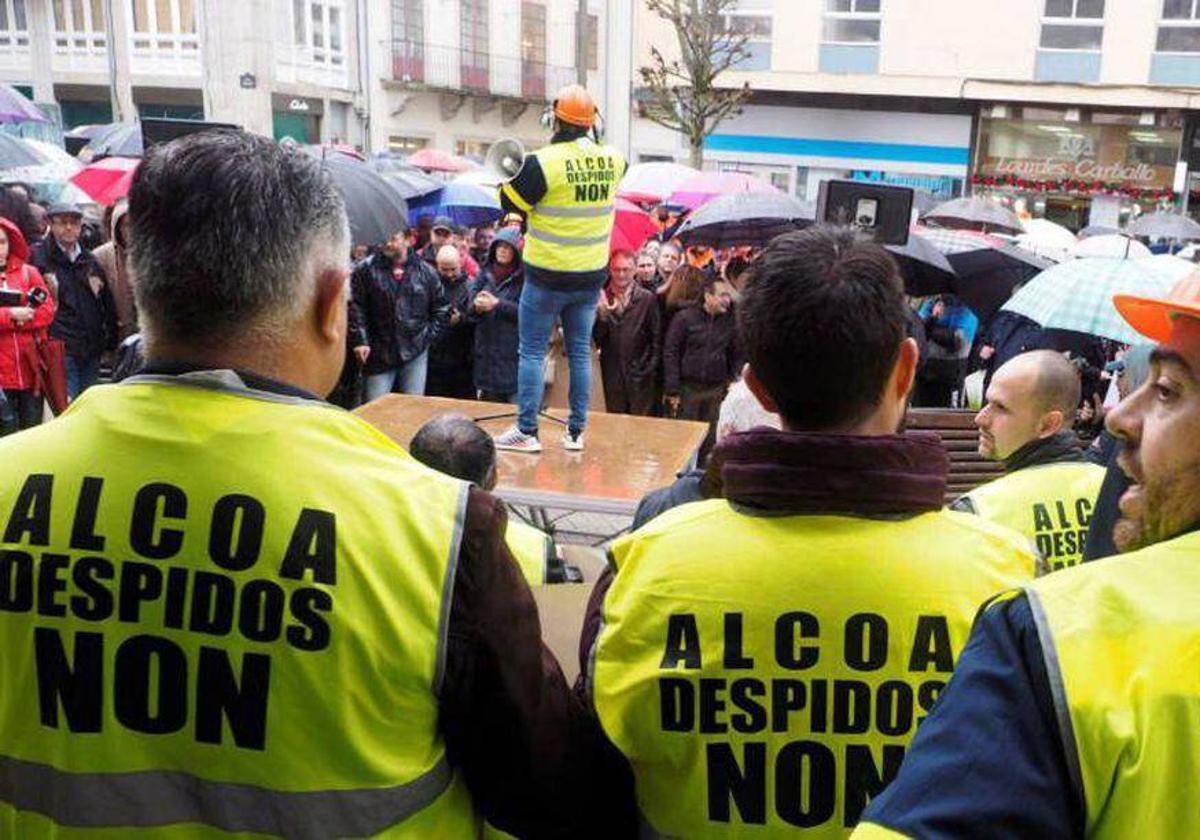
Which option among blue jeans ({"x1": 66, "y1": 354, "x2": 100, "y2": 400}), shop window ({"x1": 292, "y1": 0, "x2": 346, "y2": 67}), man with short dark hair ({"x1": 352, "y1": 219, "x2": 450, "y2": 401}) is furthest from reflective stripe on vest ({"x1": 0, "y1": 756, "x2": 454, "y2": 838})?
shop window ({"x1": 292, "y1": 0, "x2": 346, "y2": 67})

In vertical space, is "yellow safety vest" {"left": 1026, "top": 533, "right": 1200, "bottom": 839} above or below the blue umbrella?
above

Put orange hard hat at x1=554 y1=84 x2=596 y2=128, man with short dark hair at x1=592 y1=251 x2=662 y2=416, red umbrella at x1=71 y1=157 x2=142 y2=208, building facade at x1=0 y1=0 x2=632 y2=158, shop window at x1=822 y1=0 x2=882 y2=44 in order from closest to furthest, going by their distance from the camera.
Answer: orange hard hat at x1=554 y1=84 x2=596 y2=128 → man with short dark hair at x1=592 y1=251 x2=662 y2=416 → red umbrella at x1=71 y1=157 x2=142 y2=208 → shop window at x1=822 y1=0 x2=882 y2=44 → building facade at x1=0 y1=0 x2=632 y2=158

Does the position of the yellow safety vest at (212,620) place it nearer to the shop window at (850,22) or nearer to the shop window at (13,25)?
the shop window at (850,22)

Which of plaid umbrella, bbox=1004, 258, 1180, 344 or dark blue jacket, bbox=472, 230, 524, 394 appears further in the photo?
dark blue jacket, bbox=472, 230, 524, 394

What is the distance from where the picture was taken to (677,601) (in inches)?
65.0

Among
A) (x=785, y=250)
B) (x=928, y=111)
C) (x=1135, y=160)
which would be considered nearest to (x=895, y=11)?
(x=928, y=111)

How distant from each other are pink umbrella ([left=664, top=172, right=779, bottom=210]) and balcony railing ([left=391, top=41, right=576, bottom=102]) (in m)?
21.1

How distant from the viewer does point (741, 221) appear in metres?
8.64

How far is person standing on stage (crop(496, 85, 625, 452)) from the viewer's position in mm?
5090

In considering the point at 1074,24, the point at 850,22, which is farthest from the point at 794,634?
the point at 850,22

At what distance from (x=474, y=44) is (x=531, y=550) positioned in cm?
3451

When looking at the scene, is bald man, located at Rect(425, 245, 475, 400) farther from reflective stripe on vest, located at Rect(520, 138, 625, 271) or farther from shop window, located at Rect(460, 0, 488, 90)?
shop window, located at Rect(460, 0, 488, 90)

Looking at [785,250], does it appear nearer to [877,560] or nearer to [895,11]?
[877,560]

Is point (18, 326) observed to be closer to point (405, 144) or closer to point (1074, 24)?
point (1074, 24)
